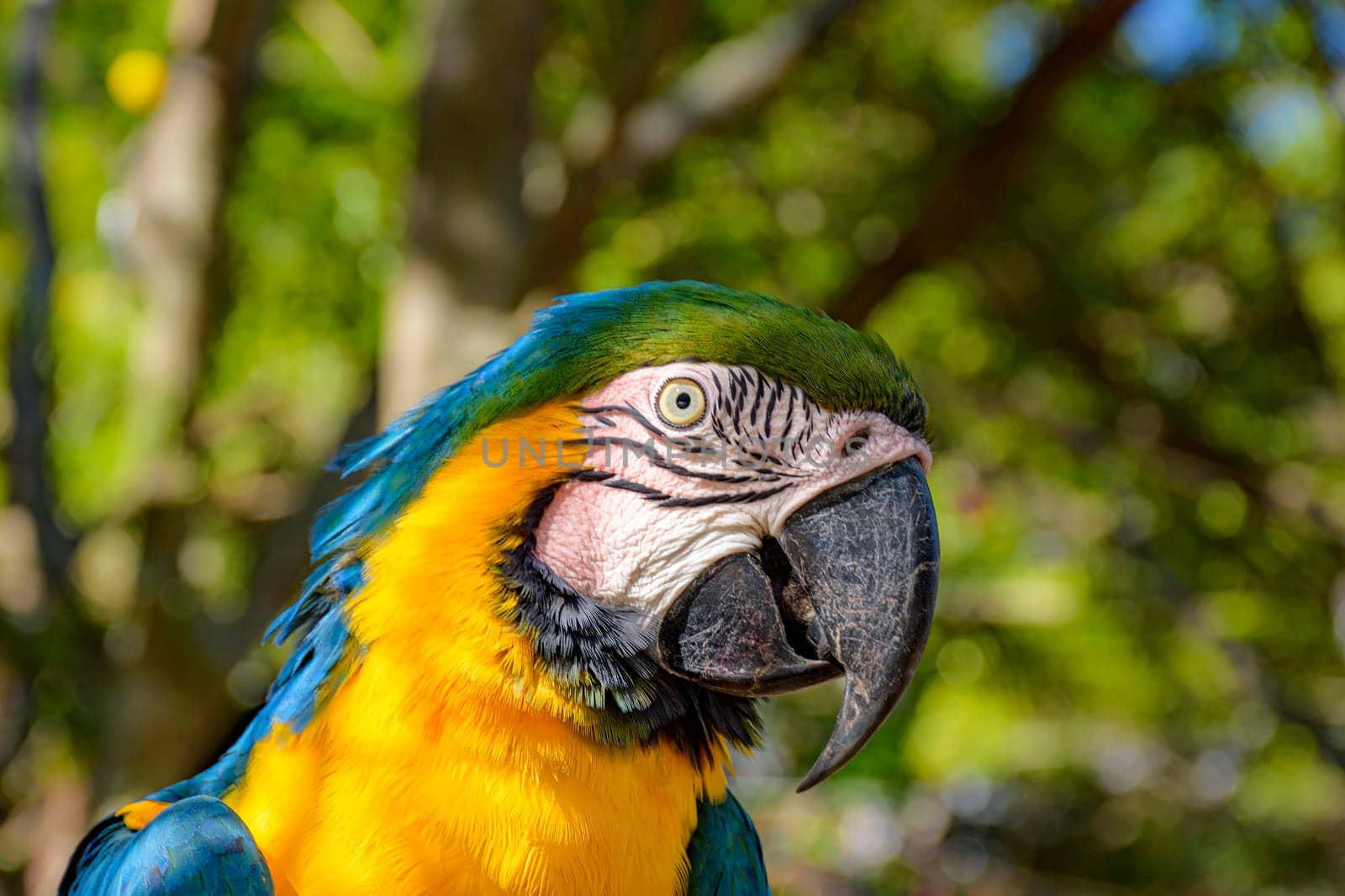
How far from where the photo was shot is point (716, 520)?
5.48ft

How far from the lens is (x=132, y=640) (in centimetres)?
439

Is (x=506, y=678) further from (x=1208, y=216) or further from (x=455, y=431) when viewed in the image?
(x=1208, y=216)

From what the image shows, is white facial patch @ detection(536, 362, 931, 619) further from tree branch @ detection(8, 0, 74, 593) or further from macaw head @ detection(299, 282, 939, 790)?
tree branch @ detection(8, 0, 74, 593)

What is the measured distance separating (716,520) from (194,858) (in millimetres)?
829

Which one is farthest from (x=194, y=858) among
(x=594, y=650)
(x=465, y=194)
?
(x=465, y=194)

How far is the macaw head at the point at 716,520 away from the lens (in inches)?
64.2

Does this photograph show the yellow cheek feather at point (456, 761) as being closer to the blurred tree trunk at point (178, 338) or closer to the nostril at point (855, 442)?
the nostril at point (855, 442)

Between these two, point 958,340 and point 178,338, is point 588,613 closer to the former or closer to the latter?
point 178,338

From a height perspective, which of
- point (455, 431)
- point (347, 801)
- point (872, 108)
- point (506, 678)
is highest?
point (872, 108)

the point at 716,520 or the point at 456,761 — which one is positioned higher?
the point at 716,520

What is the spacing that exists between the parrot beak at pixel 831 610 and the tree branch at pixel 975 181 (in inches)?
121

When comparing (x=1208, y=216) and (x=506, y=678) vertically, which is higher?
(x=1208, y=216)

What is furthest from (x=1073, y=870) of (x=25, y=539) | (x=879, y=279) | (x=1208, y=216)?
(x=25, y=539)

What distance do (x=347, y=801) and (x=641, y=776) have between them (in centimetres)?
41
